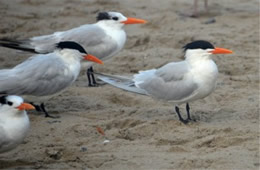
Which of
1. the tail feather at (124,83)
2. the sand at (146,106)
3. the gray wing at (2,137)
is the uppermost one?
the gray wing at (2,137)

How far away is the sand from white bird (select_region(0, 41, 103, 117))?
1.04ft

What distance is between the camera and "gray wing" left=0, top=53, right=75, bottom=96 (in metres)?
6.10

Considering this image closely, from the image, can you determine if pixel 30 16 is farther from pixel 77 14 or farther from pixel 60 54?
pixel 60 54

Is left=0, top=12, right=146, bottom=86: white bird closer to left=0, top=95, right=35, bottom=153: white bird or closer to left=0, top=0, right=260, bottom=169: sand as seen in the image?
left=0, top=0, right=260, bottom=169: sand

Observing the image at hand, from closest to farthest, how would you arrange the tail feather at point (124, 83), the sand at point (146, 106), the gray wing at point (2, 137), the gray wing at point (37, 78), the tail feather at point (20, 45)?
the gray wing at point (2, 137) → the sand at point (146, 106) → the gray wing at point (37, 78) → the tail feather at point (124, 83) → the tail feather at point (20, 45)

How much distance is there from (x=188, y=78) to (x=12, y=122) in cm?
183

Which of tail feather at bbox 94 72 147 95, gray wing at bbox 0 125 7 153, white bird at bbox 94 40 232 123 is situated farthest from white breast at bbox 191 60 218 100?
gray wing at bbox 0 125 7 153

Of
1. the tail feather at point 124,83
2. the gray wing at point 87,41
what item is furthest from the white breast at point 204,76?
the gray wing at point 87,41

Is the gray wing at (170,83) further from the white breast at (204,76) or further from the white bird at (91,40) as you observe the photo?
the white bird at (91,40)

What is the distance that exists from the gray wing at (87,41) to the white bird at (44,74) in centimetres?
87

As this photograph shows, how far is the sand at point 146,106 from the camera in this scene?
5453 millimetres

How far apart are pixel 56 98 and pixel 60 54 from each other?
0.69m

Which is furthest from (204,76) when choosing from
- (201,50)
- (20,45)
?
(20,45)

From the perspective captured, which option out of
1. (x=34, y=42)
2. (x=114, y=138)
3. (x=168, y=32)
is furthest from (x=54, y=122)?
(x=168, y=32)
